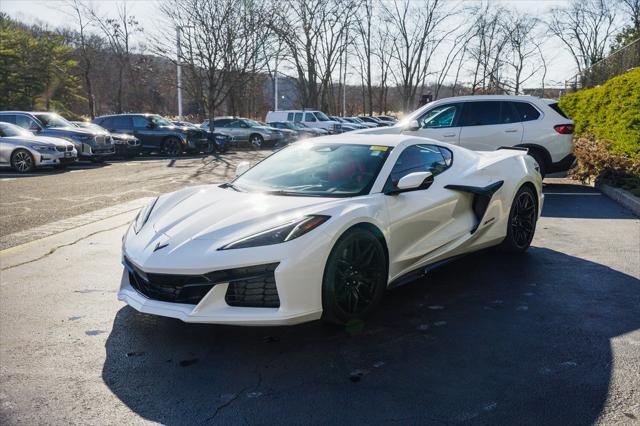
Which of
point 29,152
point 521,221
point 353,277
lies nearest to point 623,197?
A: point 521,221

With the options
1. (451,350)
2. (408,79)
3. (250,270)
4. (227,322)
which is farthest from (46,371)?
(408,79)

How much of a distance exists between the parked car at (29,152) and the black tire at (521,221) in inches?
530

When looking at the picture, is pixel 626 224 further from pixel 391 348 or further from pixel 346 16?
pixel 346 16

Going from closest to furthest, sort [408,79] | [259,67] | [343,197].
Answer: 1. [343,197]
2. [259,67]
3. [408,79]

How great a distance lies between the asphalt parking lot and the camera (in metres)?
2.80

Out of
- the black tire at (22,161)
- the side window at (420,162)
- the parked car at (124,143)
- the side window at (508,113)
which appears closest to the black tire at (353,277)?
the side window at (420,162)

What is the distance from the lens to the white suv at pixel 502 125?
10.4 m

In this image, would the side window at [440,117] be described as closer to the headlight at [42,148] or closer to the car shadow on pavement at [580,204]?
the car shadow on pavement at [580,204]

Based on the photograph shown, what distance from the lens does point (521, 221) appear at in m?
5.82

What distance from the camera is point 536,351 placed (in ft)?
11.4

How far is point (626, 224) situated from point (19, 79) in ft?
130

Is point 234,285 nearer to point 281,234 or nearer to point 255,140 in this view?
point 281,234

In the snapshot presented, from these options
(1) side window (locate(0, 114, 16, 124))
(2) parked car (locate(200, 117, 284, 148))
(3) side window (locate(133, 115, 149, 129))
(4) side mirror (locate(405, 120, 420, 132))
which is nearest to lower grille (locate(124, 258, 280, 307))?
(4) side mirror (locate(405, 120, 420, 132))

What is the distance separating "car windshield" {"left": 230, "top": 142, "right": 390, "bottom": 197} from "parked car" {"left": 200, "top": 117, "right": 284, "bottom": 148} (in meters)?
21.2
